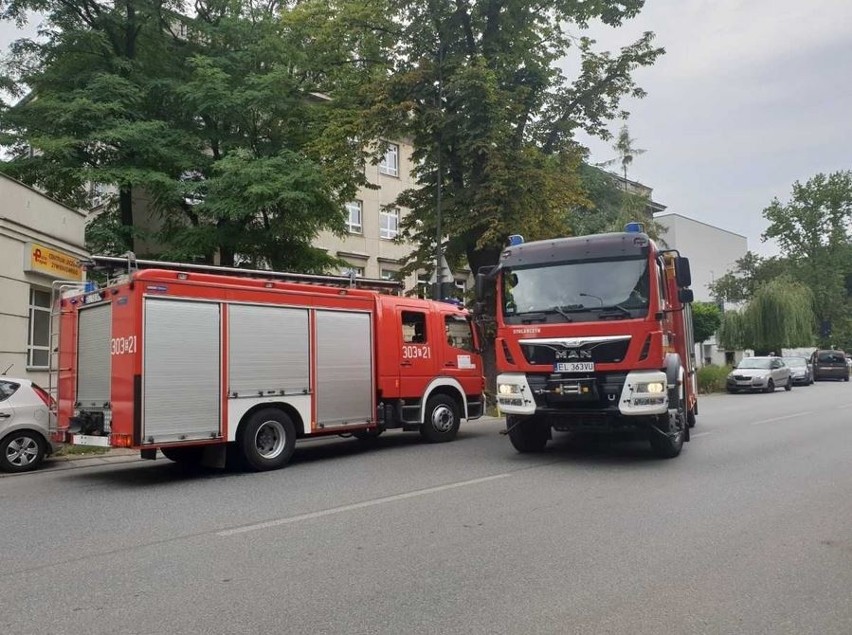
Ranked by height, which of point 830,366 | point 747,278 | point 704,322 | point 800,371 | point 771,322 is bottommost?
point 800,371

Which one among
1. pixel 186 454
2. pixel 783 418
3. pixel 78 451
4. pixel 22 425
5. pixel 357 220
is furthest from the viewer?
pixel 357 220

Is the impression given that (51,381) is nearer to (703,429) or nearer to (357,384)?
(357,384)

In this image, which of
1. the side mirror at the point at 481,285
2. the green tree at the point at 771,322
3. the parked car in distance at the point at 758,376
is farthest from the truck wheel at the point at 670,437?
the green tree at the point at 771,322

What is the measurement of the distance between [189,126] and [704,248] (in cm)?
5867

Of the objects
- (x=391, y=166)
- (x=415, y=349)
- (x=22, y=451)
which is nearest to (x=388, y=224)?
(x=391, y=166)

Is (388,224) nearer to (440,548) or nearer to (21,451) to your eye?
(21,451)

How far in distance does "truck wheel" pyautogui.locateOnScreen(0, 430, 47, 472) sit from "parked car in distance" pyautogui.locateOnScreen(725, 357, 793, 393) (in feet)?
88.5

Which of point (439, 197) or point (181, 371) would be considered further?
point (439, 197)

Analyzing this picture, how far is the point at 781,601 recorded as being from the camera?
14.1 ft

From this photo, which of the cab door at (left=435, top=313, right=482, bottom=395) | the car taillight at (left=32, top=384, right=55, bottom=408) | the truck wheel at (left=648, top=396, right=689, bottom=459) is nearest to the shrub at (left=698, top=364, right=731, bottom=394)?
the cab door at (left=435, top=313, right=482, bottom=395)

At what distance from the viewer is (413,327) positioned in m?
12.2

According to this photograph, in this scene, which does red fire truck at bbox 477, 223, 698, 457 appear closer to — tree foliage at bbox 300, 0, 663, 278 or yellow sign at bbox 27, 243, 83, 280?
tree foliage at bbox 300, 0, 663, 278

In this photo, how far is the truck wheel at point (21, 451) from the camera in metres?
9.86

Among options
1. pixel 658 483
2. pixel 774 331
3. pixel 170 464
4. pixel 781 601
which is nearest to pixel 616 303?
pixel 658 483
